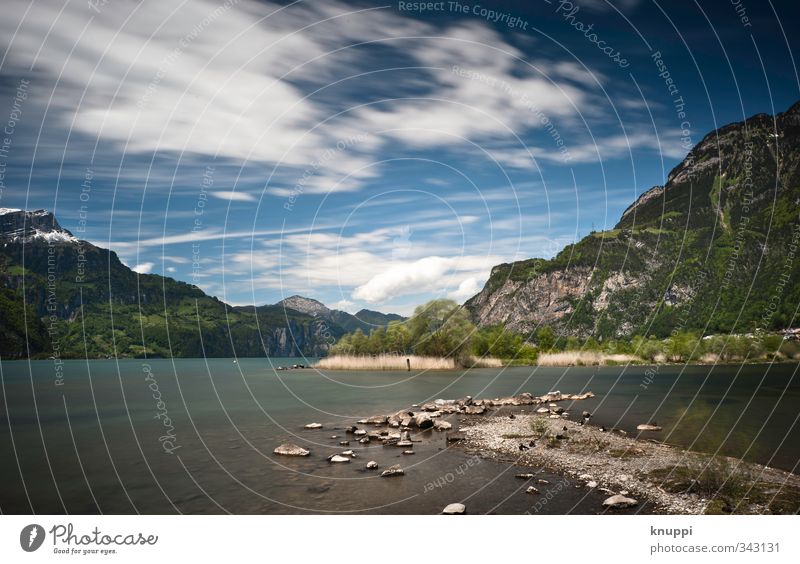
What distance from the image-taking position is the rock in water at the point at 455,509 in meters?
12.0

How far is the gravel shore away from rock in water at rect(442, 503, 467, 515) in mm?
4491

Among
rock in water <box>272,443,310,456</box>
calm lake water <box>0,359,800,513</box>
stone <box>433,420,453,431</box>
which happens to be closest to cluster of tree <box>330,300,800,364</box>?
calm lake water <box>0,359,800,513</box>

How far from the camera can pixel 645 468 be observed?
15.7 m

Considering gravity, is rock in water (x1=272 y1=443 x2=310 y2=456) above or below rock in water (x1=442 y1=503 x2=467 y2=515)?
below

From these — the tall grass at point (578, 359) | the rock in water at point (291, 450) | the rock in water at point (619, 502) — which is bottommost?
the tall grass at point (578, 359)

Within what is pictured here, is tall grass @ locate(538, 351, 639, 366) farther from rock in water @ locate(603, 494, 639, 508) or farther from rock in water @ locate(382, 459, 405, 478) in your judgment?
rock in water @ locate(603, 494, 639, 508)

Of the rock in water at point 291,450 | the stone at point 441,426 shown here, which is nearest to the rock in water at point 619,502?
the rock in water at point 291,450
